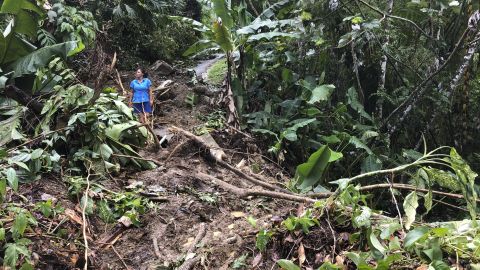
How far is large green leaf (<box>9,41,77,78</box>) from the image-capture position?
5.41 meters

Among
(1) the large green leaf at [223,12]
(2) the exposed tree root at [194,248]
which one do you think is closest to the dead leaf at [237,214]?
(2) the exposed tree root at [194,248]

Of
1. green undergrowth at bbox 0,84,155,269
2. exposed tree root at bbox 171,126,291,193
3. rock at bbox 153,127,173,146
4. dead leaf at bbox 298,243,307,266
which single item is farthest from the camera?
rock at bbox 153,127,173,146

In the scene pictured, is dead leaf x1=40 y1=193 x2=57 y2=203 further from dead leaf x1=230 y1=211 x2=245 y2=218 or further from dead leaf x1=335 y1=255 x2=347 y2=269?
dead leaf x1=335 y1=255 x2=347 y2=269

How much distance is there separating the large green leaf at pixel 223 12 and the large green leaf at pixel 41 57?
Answer: 2645mm

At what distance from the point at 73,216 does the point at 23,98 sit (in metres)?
2.24

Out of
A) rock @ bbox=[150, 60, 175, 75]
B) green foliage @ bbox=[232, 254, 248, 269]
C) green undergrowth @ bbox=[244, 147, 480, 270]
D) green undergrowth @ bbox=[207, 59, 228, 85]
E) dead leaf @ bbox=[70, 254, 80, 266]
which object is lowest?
green undergrowth @ bbox=[207, 59, 228, 85]

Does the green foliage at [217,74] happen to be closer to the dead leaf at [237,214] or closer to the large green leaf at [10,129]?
the large green leaf at [10,129]

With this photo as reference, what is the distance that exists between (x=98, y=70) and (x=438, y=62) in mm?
5233

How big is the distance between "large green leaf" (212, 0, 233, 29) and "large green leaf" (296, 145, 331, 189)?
156 inches

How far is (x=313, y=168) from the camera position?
160 inches

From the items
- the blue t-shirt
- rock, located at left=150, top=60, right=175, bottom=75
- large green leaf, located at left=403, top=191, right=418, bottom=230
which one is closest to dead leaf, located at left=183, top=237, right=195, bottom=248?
large green leaf, located at left=403, top=191, right=418, bottom=230

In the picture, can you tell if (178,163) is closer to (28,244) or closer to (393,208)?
(28,244)

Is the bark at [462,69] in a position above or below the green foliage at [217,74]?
above

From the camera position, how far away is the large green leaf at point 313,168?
3.96 metres
